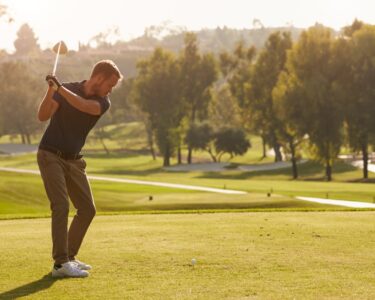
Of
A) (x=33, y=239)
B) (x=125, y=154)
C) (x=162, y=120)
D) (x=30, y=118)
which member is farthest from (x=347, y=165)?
(x=33, y=239)

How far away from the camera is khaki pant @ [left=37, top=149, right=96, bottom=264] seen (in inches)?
389

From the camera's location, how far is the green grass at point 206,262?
8.20 meters

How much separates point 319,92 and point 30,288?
2658 inches

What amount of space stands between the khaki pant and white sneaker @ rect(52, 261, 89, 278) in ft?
0.39

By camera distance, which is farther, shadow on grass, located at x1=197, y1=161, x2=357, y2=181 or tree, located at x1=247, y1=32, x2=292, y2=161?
tree, located at x1=247, y1=32, x2=292, y2=161

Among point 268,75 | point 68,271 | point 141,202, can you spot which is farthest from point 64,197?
point 268,75

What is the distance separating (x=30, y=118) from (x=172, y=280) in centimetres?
13661

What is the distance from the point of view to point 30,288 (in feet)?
27.7

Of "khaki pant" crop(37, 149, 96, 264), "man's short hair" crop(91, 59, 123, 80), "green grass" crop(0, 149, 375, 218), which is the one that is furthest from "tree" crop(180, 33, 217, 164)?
"man's short hair" crop(91, 59, 123, 80)

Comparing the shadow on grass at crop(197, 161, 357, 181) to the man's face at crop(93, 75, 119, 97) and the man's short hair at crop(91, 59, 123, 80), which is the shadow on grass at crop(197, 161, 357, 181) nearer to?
the man's face at crop(93, 75, 119, 97)

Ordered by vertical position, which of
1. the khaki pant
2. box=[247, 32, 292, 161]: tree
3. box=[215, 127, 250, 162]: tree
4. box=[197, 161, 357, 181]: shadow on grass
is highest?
box=[247, 32, 292, 161]: tree

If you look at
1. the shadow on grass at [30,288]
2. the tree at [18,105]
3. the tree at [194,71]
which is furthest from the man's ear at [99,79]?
the tree at [18,105]

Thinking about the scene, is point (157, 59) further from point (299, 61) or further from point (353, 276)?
point (353, 276)

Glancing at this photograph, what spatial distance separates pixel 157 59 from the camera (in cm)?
10425
